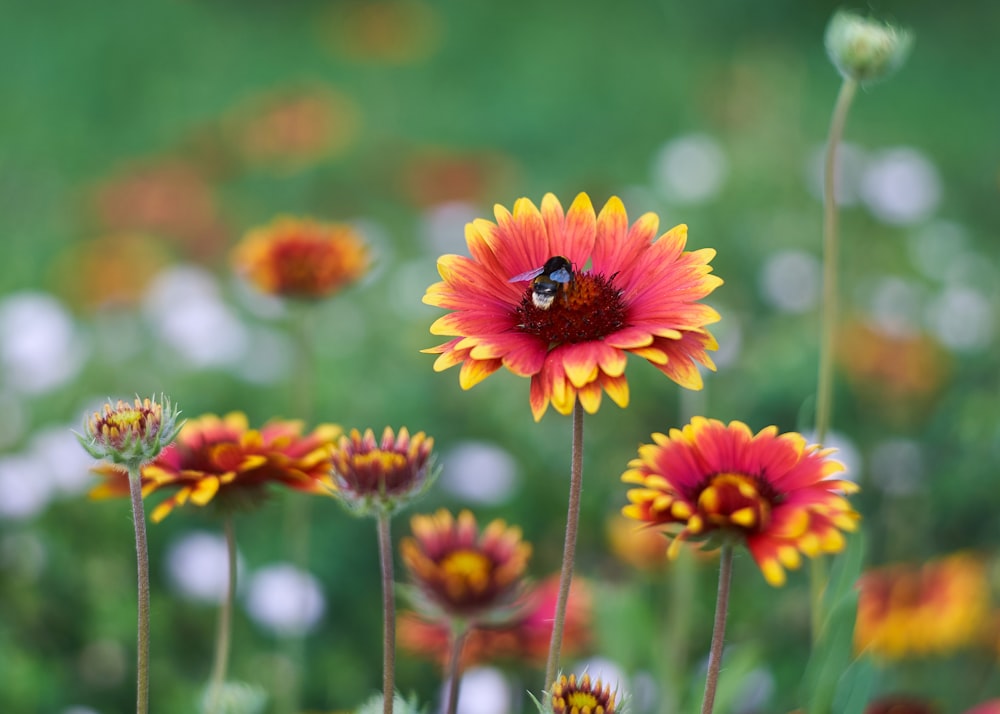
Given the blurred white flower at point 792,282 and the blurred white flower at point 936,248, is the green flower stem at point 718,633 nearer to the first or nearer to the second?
the blurred white flower at point 792,282

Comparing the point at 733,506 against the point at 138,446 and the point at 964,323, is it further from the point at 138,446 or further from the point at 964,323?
the point at 964,323

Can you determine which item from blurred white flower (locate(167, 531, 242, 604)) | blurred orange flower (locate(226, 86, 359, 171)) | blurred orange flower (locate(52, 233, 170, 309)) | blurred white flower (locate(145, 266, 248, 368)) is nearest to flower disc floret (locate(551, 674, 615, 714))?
blurred white flower (locate(167, 531, 242, 604))

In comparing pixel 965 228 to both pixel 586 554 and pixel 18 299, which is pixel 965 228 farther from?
pixel 18 299

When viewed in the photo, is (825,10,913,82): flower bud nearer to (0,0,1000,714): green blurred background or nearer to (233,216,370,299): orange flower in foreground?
(0,0,1000,714): green blurred background

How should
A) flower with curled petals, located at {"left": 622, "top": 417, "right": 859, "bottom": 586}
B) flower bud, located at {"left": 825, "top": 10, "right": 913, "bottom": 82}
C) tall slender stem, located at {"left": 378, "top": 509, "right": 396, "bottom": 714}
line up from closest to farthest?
1. flower with curled petals, located at {"left": 622, "top": 417, "right": 859, "bottom": 586}
2. tall slender stem, located at {"left": 378, "top": 509, "right": 396, "bottom": 714}
3. flower bud, located at {"left": 825, "top": 10, "right": 913, "bottom": 82}

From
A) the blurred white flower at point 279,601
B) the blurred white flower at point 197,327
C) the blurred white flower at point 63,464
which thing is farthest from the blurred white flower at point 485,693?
the blurred white flower at point 197,327

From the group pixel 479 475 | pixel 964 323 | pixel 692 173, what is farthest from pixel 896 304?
pixel 479 475
